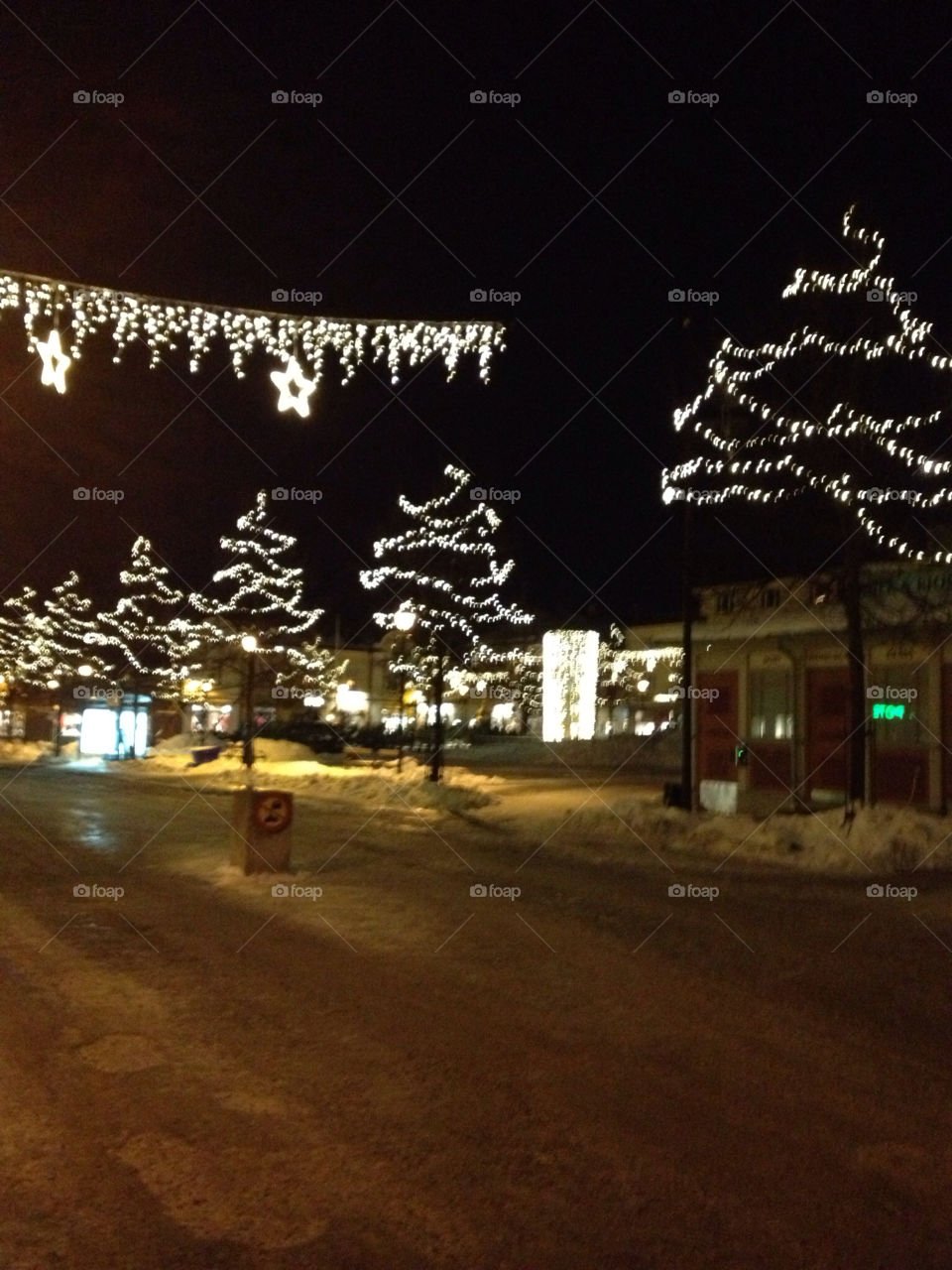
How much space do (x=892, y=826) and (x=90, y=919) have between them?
10.1 m

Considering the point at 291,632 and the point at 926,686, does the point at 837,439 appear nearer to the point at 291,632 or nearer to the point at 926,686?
the point at 926,686

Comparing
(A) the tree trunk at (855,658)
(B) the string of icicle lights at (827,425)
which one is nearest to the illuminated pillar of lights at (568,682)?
(B) the string of icicle lights at (827,425)

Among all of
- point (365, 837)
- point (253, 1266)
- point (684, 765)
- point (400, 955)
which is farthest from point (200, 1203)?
point (684, 765)

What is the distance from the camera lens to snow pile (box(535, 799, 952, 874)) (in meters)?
15.8

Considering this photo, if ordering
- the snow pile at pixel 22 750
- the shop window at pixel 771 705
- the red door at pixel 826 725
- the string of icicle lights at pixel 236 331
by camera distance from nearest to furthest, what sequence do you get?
1. the string of icicle lights at pixel 236 331
2. the red door at pixel 826 725
3. the shop window at pixel 771 705
4. the snow pile at pixel 22 750

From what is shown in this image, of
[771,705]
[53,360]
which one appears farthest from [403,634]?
[53,360]

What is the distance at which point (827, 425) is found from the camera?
17906mm

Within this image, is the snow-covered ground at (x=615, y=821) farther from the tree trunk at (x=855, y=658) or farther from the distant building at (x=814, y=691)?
the distant building at (x=814, y=691)

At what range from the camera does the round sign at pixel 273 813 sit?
13703mm

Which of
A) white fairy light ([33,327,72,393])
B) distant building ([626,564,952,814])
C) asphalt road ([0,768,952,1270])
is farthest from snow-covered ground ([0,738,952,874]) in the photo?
white fairy light ([33,327,72,393])

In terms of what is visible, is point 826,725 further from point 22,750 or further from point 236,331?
point 22,750

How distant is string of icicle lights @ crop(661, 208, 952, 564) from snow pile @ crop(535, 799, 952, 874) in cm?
407

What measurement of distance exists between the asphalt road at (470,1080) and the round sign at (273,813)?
1.06m

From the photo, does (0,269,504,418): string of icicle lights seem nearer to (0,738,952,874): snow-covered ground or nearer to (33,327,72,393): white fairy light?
(33,327,72,393): white fairy light
